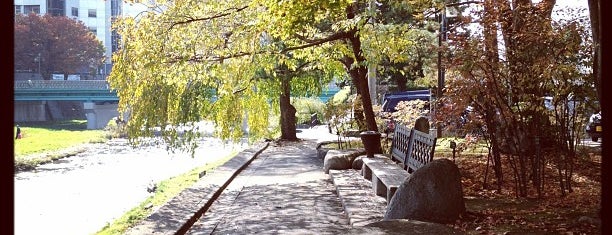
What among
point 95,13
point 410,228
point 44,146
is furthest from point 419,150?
point 95,13

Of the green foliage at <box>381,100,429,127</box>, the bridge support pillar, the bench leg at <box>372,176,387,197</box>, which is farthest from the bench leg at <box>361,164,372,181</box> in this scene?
the bridge support pillar

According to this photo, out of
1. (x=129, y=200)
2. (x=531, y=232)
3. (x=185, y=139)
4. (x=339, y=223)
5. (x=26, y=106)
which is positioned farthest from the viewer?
(x=26, y=106)

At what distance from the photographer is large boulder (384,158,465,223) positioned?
7.21 m

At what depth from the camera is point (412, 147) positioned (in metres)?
10.6

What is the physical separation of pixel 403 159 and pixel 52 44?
57156 millimetres

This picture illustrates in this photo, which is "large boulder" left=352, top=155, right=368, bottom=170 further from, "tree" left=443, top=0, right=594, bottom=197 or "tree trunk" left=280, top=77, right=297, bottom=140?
"tree trunk" left=280, top=77, right=297, bottom=140

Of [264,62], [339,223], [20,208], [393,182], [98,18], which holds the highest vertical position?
[98,18]

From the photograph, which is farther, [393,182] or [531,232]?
[393,182]

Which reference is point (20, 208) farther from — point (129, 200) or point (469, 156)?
point (469, 156)

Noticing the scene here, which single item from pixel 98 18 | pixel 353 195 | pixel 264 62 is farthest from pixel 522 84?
pixel 98 18

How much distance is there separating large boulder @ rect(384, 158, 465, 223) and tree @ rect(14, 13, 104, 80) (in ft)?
183

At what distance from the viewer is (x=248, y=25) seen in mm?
15398

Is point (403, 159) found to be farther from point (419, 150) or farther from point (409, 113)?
point (409, 113)

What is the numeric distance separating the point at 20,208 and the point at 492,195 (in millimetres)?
14907
